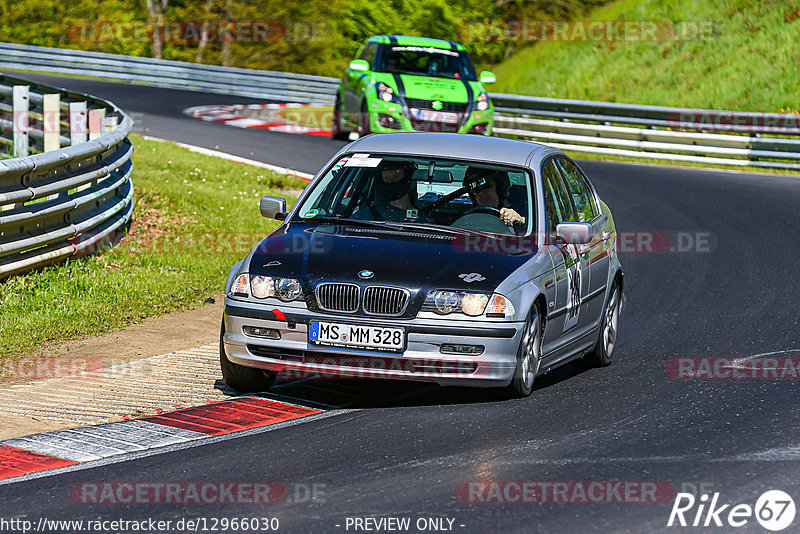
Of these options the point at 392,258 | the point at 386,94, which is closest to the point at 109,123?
the point at 386,94

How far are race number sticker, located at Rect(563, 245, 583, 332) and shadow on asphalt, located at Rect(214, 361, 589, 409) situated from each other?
463 millimetres

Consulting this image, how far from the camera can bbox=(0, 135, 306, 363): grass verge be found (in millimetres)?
9797

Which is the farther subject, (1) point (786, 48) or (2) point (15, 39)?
(2) point (15, 39)

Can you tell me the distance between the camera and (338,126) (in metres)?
23.2

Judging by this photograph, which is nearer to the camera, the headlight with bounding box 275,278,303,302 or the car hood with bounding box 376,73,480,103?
the headlight with bounding box 275,278,303,302

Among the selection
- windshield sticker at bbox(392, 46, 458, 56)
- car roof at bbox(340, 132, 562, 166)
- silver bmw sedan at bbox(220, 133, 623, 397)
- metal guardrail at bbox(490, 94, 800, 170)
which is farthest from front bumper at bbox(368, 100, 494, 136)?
car roof at bbox(340, 132, 562, 166)

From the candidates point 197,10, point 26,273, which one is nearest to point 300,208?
point 26,273

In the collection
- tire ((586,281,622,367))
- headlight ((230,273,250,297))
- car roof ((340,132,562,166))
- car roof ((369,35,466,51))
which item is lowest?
car roof ((369,35,466,51))

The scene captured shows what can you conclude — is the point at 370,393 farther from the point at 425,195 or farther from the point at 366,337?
the point at 425,195

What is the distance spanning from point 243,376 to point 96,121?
8.61 metres

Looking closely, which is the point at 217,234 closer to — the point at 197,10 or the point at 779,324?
the point at 779,324

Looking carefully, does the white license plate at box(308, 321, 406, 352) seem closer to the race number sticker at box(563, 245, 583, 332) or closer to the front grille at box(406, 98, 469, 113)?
the race number sticker at box(563, 245, 583, 332)

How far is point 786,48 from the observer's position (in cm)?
3316

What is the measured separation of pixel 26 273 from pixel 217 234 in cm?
347
